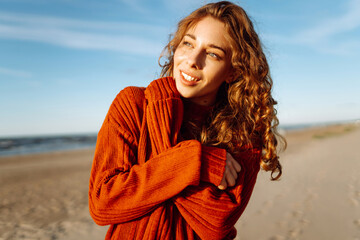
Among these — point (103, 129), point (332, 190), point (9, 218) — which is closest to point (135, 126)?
point (103, 129)

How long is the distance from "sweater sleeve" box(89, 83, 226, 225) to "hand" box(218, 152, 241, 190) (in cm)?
5

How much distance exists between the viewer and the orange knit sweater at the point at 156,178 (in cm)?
128

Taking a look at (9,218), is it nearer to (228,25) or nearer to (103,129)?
(103,129)

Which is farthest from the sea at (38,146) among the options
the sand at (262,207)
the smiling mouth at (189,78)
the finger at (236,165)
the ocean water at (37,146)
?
the finger at (236,165)

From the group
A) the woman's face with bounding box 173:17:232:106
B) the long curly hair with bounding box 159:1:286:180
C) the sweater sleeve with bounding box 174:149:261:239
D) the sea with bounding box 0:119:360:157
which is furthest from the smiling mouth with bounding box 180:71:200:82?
the sea with bounding box 0:119:360:157

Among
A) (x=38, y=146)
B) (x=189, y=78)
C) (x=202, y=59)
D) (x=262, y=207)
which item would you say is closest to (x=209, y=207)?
(x=189, y=78)

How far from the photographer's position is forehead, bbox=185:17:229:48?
1.64m

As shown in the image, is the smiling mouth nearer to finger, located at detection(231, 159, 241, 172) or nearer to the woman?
the woman

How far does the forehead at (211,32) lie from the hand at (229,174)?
0.70m

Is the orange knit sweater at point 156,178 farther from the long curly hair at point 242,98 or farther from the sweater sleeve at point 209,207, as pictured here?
the long curly hair at point 242,98

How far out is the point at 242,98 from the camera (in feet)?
6.26

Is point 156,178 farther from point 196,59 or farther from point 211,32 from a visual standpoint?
point 211,32

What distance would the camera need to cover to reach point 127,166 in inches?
52.8

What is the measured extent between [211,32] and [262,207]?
510 cm
